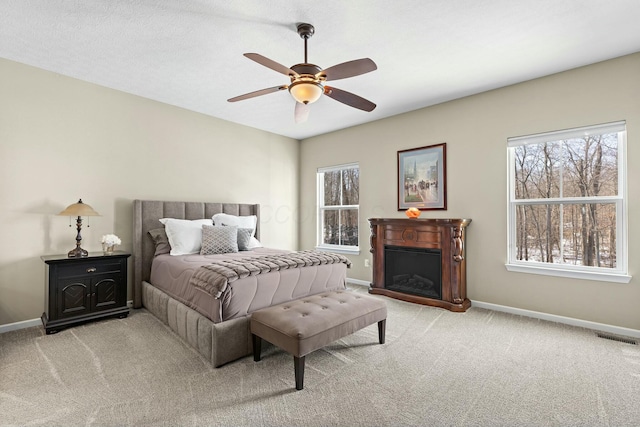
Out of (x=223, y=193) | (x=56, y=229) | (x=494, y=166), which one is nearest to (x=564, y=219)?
(x=494, y=166)

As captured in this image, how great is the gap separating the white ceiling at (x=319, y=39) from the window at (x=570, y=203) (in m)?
0.82

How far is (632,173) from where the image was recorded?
295 centimetres

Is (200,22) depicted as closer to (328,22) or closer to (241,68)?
(241,68)

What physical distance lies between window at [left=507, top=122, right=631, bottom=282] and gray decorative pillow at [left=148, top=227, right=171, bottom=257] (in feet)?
14.0

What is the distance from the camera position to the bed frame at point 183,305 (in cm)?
238

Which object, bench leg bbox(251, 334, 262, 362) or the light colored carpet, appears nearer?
the light colored carpet

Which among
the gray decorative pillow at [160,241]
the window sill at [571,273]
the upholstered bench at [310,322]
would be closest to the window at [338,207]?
the window sill at [571,273]

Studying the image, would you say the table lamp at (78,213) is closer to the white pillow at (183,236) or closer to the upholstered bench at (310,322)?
the white pillow at (183,236)

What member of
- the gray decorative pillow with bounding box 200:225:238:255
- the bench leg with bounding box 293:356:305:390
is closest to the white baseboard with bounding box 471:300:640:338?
the bench leg with bounding box 293:356:305:390

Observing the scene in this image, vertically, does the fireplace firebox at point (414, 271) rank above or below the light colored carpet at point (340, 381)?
above

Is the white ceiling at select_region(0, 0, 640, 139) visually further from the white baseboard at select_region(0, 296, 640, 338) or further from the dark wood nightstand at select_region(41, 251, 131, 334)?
the white baseboard at select_region(0, 296, 640, 338)

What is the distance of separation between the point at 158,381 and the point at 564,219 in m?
4.27

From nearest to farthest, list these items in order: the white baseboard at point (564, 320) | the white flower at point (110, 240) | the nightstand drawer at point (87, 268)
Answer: the white baseboard at point (564, 320) → the nightstand drawer at point (87, 268) → the white flower at point (110, 240)

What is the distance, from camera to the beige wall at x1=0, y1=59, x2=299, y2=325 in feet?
10.3
